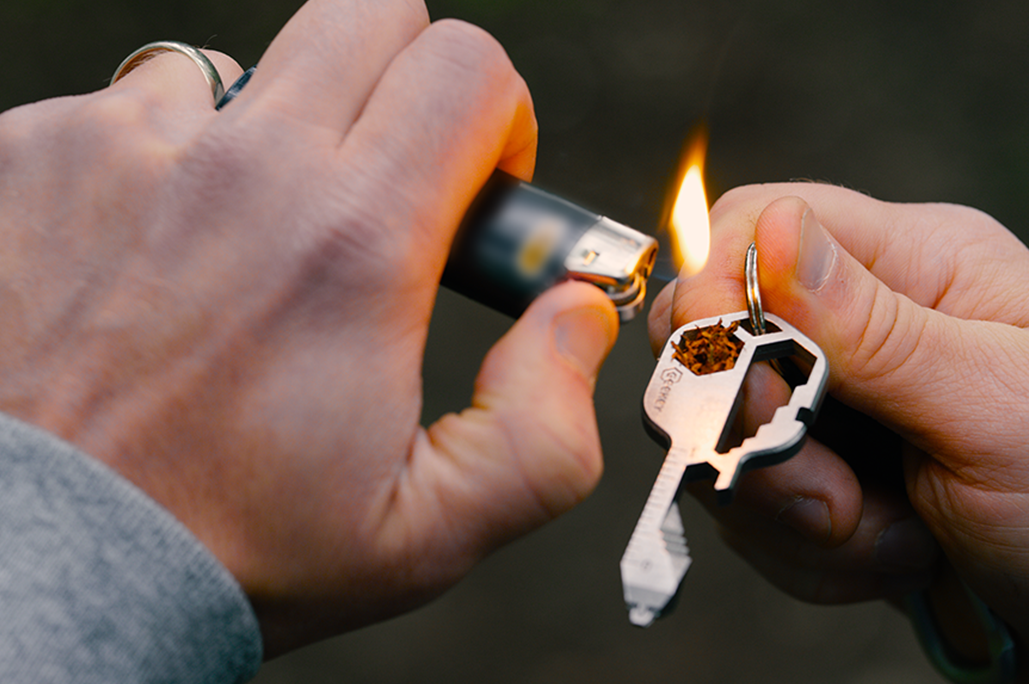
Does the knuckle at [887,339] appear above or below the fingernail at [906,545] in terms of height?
above

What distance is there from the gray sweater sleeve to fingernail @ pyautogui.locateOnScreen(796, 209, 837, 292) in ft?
2.15

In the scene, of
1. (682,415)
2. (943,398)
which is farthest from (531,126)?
(943,398)

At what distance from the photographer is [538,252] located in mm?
652

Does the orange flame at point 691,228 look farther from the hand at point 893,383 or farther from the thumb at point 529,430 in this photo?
the thumb at point 529,430

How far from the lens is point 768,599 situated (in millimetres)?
1748

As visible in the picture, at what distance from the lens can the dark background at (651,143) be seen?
1729mm

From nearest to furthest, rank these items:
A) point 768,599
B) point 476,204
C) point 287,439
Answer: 1. point 287,439
2. point 476,204
3. point 768,599

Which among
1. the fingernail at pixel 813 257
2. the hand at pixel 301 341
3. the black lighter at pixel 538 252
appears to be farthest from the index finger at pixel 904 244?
the hand at pixel 301 341

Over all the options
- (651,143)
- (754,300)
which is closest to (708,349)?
(754,300)

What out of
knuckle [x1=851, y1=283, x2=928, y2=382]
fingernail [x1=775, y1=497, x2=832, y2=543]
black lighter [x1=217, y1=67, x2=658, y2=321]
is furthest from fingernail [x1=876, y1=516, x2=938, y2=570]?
black lighter [x1=217, y1=67, x2=658, y2=321]

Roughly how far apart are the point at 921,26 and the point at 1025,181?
55 centimetres

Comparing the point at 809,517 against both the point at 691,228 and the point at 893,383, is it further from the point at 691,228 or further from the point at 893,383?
the point at 691,228

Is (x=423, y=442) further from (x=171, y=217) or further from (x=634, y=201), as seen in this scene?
(x=634, y=201)

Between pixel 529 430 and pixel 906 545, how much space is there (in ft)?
2.86
